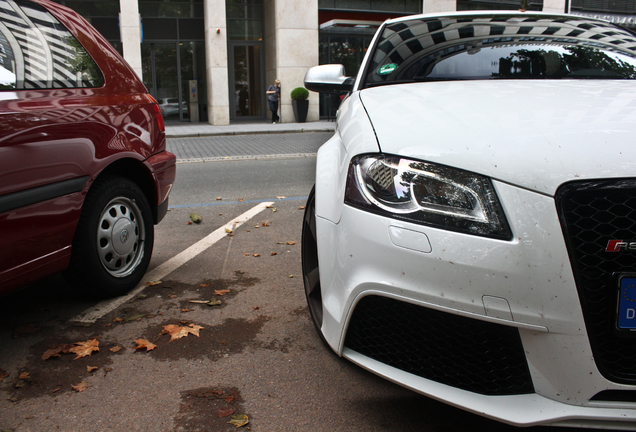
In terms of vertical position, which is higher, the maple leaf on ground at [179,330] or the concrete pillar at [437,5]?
the concrete pillar at [437,5]

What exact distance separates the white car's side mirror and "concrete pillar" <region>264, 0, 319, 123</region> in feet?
59.5

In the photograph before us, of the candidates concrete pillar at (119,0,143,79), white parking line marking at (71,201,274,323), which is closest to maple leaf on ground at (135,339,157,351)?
white parking line marking at (71,201,274,323)

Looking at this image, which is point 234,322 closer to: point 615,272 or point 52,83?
point 52,83

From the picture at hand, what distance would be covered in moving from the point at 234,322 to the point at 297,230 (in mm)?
2129

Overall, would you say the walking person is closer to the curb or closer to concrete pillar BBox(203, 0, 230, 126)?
concrete pillar BBox(203, 0, 230, 126)

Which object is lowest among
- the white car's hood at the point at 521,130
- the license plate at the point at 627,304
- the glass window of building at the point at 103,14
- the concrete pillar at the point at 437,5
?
the license plate at the point at 627,304

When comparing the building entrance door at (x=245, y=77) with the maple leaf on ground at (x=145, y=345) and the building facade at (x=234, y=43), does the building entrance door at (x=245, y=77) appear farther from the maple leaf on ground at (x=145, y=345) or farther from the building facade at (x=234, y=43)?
the maple leaf on ground at (x=145, y=345)

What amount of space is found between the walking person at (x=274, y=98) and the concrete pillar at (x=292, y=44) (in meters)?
0.38

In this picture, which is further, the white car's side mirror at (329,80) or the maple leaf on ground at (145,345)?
the white car's side mirror at (329,80)

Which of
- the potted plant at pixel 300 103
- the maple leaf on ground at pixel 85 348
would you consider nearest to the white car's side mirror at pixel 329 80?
the maple leaf on ground at pixel 85 348

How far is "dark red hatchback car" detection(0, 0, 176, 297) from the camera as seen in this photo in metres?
2.68

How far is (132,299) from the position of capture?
3.54 meters

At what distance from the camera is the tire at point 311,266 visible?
2.71 metres

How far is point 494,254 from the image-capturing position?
5.67 feet
